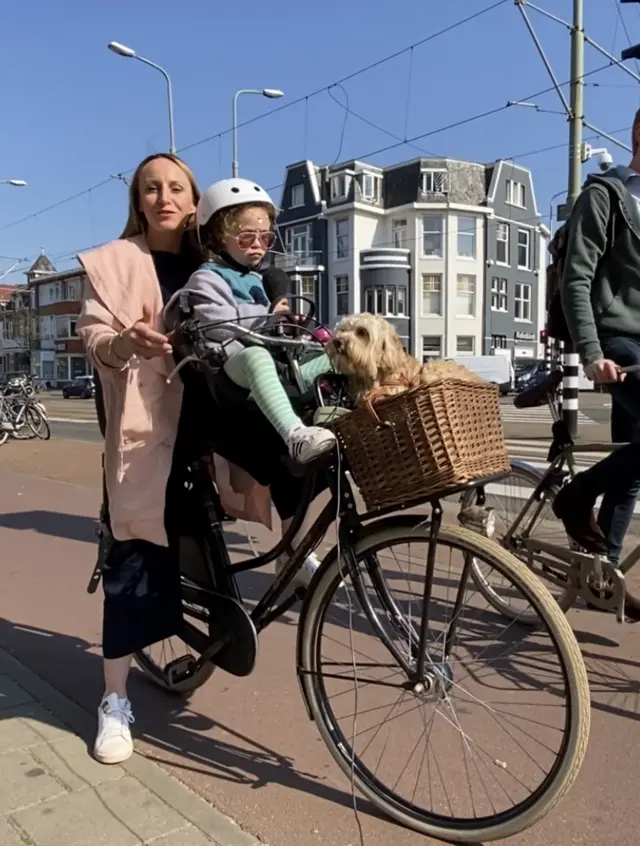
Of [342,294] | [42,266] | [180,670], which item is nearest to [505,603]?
[180,670]

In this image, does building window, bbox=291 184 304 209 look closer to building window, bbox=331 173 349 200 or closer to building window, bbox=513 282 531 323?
building window, bbox=331 173 349 200

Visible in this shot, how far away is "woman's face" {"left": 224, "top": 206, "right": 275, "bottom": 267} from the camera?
8.02ft

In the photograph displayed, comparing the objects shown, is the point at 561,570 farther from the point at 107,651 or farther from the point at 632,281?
the point at 107,651

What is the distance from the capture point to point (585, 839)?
2.14 metres

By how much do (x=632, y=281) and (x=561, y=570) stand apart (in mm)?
1241

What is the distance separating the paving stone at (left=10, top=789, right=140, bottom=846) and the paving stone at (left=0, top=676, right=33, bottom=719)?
769mm

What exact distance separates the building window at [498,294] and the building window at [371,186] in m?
9.25

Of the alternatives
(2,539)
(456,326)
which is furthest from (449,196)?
(2,539)

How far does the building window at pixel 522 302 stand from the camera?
51831 mm

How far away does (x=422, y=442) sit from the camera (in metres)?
1.84

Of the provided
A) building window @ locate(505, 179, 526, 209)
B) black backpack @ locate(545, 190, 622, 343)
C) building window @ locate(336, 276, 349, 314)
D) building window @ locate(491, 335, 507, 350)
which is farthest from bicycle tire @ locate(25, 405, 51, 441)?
building window @ locate(505, 179, 526, 209)

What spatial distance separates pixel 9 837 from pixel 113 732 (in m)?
0.51

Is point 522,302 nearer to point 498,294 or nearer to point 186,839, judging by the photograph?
point 498,294

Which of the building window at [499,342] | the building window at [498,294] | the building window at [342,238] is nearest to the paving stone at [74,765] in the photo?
the building window at [342,238]
